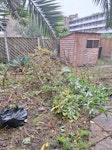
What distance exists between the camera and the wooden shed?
806 cm

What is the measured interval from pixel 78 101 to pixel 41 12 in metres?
1.68

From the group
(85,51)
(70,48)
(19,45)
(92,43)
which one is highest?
(92,43)

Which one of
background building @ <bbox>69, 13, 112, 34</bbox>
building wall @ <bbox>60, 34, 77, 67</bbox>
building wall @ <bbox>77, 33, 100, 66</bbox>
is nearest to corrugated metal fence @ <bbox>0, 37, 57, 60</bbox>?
building wall @ <bbox>60, 34, 77, 67</bbox>

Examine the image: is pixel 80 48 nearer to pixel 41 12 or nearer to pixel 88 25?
pixel 41 12

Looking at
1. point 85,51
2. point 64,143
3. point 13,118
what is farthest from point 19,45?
point 64,143

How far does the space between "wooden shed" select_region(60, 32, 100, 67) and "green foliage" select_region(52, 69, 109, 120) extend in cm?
446

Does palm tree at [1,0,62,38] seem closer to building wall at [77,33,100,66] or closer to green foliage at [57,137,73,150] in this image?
green foliage at [57,137,73,150]

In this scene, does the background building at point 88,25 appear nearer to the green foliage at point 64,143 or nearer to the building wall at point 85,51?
the building wall at point 85,51

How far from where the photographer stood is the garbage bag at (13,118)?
2.24m

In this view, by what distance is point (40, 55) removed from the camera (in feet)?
13.3

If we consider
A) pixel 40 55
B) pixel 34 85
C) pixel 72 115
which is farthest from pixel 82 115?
pixel 40 55

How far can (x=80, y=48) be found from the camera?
8250 mm

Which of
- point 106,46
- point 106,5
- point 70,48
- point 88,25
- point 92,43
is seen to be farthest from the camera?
point 88,25

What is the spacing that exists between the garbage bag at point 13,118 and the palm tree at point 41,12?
1247 mm
